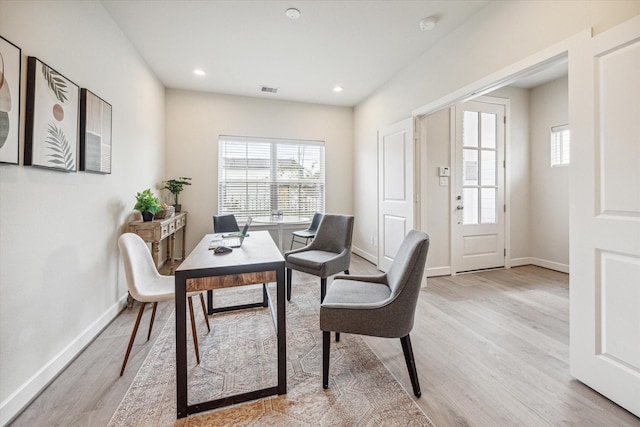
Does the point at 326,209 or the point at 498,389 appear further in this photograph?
the point at 326,209

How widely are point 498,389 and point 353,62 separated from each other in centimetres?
354

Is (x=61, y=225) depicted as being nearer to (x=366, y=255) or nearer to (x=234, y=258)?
(x=234, y=258)

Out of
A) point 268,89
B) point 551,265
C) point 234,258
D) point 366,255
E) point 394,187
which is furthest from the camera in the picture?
point 366,255

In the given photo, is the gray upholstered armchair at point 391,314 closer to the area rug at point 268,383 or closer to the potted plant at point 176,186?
the area rug at point 268,383

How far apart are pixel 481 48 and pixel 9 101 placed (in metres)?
3.30

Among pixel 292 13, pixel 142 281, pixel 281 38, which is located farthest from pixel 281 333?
pixel 281 38

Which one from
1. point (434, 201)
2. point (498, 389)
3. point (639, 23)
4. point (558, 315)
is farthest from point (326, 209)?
point (639, 23)

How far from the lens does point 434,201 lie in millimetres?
3676

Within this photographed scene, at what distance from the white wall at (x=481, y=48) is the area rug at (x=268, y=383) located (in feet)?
7.92

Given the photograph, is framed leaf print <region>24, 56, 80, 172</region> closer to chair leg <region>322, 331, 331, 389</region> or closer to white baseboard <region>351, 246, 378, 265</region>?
chair leg <region>322, 331, 331, 389</region>

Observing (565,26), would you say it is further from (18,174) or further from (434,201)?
(18,174)

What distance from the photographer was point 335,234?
2.92 m

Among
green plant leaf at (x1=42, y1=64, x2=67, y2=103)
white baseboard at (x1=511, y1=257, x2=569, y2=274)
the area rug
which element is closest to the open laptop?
the area rug

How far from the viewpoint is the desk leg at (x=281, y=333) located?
4.83 ft
